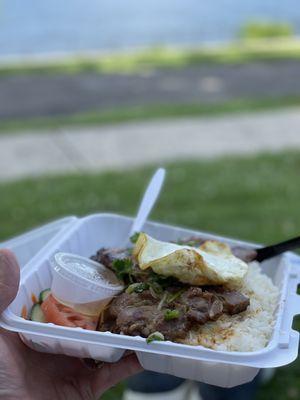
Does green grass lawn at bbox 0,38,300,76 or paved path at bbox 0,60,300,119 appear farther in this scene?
green grass lawn at bbox 0,38,300,76

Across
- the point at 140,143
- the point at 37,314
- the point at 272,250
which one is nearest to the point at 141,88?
the point at 140,143

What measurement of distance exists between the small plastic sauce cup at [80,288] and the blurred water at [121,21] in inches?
478

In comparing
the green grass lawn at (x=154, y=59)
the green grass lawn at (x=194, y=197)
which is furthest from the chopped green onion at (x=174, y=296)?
the green grass lawn at (x=154, y=59)

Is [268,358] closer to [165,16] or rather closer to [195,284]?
[195,284]

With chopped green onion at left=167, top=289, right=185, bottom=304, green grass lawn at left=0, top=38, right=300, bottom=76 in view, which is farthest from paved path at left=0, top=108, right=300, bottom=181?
chopped green onion at left=167, top=289, right=185, bottom=304

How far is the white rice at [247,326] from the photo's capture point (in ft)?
5.45

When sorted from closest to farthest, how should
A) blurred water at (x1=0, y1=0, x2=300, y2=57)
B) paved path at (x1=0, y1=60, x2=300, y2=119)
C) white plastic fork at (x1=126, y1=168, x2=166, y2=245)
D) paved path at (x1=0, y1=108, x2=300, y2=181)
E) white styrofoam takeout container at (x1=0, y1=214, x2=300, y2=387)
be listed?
white styrofoam takeout container at (x1=0, y1=214, x2=300, y2=387)
white plastic fork at (x1=126, y1=168, x2=166, y2=245)
paved path at (x1=0, y1=108, x2=300, y2=181)
paved path at (x1=0, y1=60, x2=300, y2=119)
blurred water at (x1=0, y1=0, x2=300, y2=57)

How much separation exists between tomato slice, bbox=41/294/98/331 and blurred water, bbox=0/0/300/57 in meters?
12.2

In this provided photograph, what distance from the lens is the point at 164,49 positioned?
41.0ft

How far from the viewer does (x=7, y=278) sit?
1.77 m

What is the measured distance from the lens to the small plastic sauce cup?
1800 mm

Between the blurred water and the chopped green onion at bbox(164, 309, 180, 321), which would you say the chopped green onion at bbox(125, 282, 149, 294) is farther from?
A: the blurred water

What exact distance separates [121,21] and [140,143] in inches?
432

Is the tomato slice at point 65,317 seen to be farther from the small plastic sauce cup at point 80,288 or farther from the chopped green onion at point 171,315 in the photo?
the chopped green onion at point 171,315
